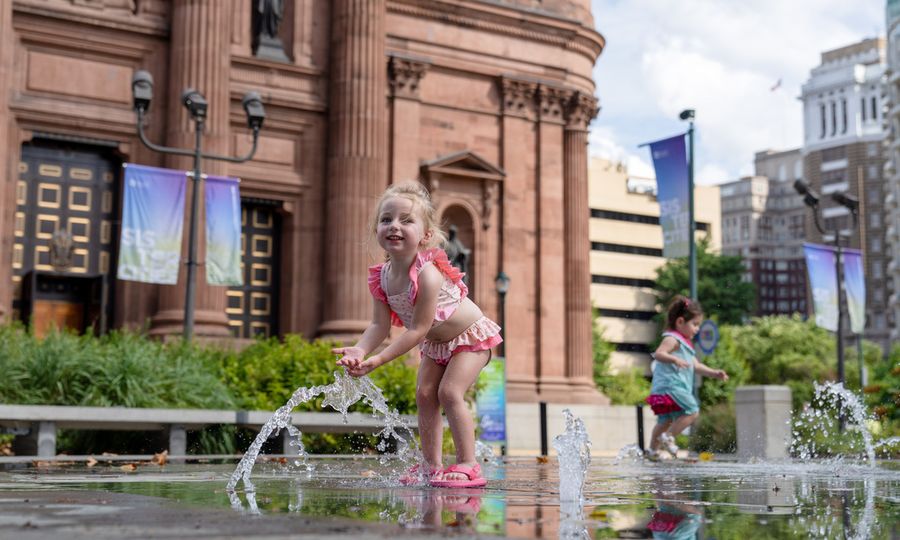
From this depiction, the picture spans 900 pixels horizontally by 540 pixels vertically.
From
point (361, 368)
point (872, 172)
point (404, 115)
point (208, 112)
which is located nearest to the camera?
point (361, 368)

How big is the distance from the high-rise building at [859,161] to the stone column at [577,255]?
10937cm

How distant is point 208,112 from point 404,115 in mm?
7000

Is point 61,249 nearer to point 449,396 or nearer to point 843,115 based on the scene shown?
point 449,396

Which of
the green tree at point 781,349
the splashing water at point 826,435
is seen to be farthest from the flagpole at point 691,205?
the green tree at point 781,349

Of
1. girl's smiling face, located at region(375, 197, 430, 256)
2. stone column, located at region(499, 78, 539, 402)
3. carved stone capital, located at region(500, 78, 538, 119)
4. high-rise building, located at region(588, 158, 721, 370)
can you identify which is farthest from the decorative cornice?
high-rise building, located at region(588, 158, 721, 370)

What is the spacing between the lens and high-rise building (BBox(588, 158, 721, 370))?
111250 millimetres

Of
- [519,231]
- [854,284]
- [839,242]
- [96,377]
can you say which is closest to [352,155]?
[519,231]

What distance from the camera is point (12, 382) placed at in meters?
15.6

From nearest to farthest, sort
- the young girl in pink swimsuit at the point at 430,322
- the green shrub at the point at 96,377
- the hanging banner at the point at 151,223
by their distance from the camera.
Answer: the young girl in pink swimsuit at the point at 430,322
the green shrub at the point at 96,377
the hanging banner at the point at 151,223

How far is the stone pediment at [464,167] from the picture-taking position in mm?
34375

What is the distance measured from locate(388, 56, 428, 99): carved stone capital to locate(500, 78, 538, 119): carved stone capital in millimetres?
3092

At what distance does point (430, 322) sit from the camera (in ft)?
23.9

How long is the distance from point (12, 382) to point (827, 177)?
17445 centimetres

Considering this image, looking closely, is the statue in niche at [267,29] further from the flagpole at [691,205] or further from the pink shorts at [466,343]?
the pink shorts at [466,343]
